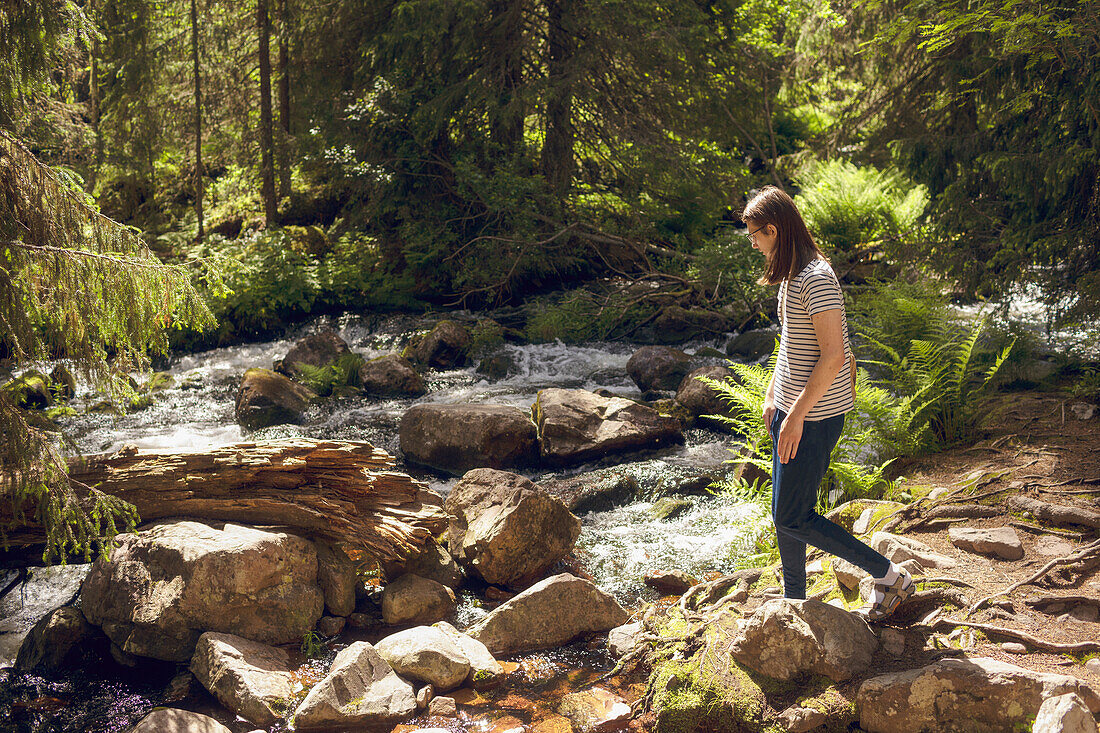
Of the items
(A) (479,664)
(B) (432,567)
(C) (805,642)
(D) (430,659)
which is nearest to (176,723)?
(D) (430,659)

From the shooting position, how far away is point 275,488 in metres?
5.49

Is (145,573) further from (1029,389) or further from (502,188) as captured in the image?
(502,188)

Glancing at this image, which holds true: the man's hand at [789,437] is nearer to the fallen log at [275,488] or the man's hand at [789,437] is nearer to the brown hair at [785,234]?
the brown hair at [785,234]

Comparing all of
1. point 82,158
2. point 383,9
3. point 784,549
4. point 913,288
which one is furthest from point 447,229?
point 784,549

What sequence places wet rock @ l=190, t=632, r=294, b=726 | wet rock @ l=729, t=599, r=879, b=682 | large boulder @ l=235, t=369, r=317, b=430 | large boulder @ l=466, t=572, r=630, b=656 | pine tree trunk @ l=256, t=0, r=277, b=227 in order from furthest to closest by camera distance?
1. pine tree trunk @ l=256, t=0, r=277, b=227
2. large boulder @ l=235, t=369, r=317, b=430
3. large boulder @ l=466, t=572, r=630, b=656
4. wet rock @ l=190, t=632, r=294, b=726
5. wet rock @ l=729, t=599, r=879, b=682

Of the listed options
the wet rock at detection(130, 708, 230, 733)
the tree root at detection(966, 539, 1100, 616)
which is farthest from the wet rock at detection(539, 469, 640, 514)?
the tree root at detection(966, 539, 1100, 616)

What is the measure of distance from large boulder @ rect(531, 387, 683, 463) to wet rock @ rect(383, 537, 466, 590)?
8.82ft

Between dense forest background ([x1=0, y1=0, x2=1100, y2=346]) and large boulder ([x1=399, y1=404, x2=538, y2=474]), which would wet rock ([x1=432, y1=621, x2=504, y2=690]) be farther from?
dense forest background ([x1=0, y1=0, x2=1100, y2=346])

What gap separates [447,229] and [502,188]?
1685 mm

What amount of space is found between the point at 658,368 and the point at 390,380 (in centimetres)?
394

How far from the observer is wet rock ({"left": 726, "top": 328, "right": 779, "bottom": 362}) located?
1188 cm

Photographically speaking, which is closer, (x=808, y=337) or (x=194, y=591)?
(x=808, y=337)

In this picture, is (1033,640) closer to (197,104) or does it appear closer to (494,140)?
(494,140)

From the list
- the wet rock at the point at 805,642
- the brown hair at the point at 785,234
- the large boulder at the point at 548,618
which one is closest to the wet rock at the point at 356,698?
the large boulder at the point at 548,618
